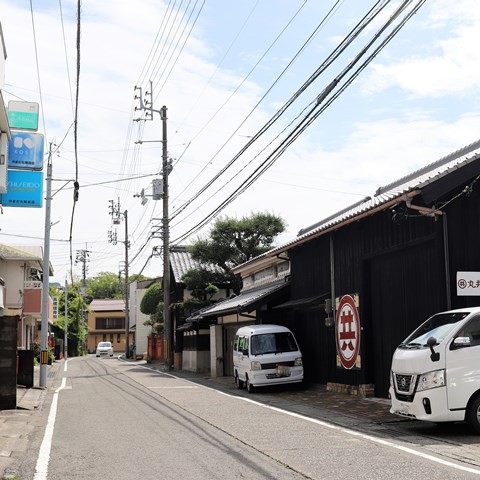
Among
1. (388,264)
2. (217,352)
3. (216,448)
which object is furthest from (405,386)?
(217,352)

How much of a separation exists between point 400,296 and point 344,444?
6.44 meters

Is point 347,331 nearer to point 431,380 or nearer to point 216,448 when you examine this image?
point 431,380

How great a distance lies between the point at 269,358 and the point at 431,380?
376 inches

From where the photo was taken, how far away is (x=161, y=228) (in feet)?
115

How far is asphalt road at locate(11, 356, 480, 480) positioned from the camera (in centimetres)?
790

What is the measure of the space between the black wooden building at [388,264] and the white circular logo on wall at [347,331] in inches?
9.6

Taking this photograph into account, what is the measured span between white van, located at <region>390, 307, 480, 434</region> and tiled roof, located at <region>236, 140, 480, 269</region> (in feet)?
11.3

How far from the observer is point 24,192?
15664 millimetres

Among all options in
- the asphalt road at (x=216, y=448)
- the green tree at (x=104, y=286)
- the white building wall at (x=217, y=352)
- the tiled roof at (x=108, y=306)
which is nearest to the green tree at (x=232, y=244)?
the white building wall at (x=217, y=352)

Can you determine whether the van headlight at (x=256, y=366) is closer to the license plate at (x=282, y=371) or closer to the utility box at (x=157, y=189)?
the license plate at (x=282, y=371)

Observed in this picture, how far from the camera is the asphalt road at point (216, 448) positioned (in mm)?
7902

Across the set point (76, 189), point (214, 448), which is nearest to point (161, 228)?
point (76, 189)

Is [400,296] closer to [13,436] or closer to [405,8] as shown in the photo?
[405,8]

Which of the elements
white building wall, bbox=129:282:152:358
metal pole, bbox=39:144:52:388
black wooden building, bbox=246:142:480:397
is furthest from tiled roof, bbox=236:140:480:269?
white building wall, bbox=129:282:152:358
